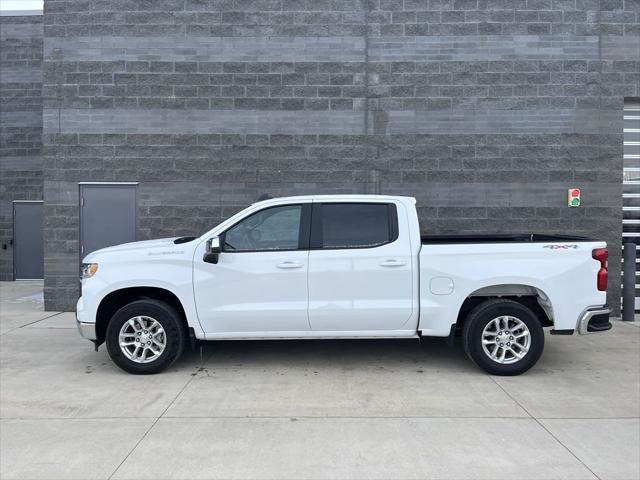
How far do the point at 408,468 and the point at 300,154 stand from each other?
700 cm

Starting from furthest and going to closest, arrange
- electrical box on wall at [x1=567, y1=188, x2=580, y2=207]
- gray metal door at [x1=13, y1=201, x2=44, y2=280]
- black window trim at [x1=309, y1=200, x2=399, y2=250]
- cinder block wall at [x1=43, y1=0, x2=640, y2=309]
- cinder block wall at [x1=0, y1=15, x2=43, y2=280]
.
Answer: gray metal door at [x1=13, y1=201, x2=44, y2=280] < cinder block wall at [x1=0, y1=15, x2=43, y2=280] < cinder block wall at [x1=43, y1=0, x2=640, y2=309] < electrical box on wall at [x1=567, y1=188, x2=580, y2=207] < black window trim at [x1=309, y1=200, x2=399, y2=250]

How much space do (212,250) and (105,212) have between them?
518 centimetres

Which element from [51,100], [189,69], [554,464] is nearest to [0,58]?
[51,100]

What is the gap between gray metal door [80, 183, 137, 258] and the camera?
990 centimetres

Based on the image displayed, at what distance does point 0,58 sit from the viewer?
14.3 meters

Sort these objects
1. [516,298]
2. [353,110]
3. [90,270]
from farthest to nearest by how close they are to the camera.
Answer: [353,110], [516,298], [90,270]

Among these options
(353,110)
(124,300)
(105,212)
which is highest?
(353,110)

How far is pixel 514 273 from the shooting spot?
579cm

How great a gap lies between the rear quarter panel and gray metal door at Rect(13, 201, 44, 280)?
500 inches

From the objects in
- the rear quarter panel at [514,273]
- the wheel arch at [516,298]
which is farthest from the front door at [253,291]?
the wheel arch at [516,298]

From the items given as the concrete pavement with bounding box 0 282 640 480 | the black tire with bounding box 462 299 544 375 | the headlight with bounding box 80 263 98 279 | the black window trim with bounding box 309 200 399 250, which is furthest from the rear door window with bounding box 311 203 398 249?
the headlight with bounding box 80 263 98 279

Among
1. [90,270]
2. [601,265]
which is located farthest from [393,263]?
[90,270]

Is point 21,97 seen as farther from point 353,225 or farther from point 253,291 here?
point 353,225

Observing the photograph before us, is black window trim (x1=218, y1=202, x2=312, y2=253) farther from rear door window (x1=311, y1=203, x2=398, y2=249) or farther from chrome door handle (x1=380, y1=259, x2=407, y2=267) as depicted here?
chrome door handle (x1=380, y1=259, x2=407, y2=267)
